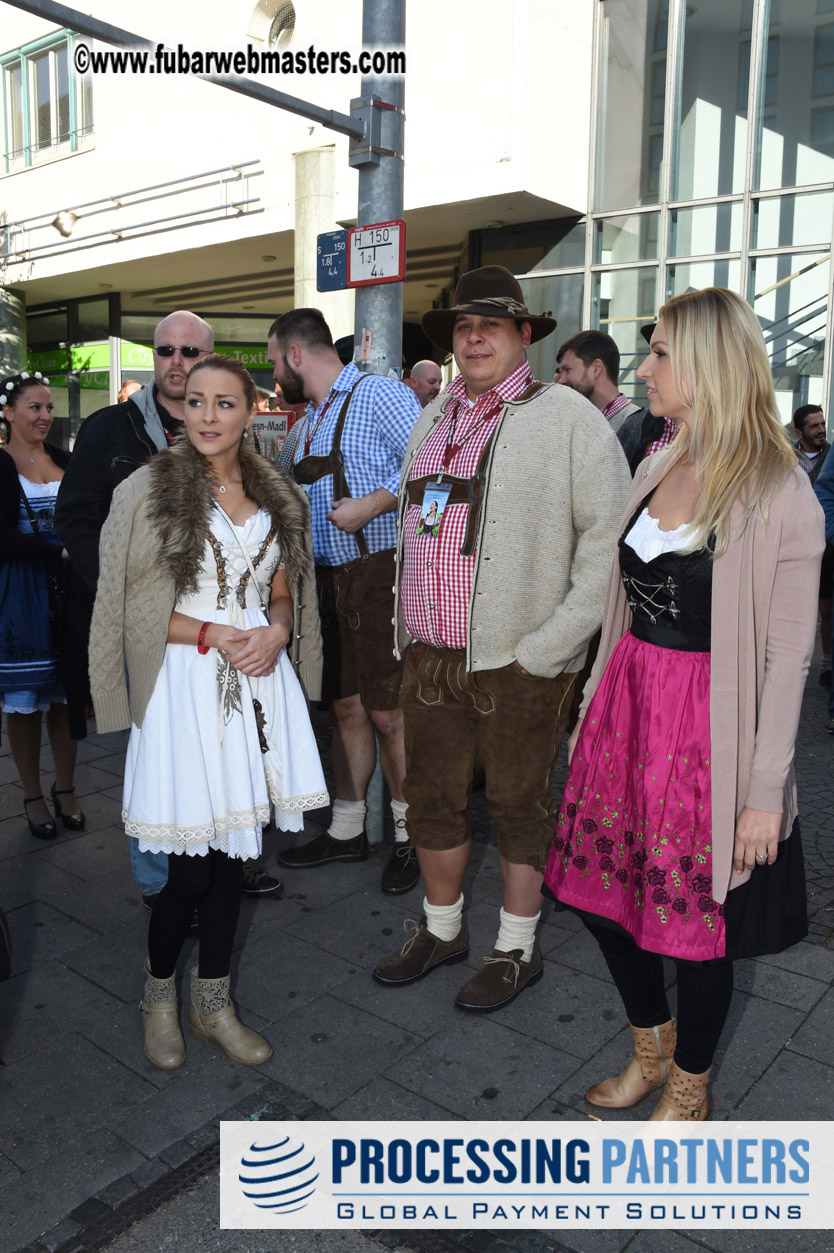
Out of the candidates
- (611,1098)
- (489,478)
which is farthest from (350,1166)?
(489,478)

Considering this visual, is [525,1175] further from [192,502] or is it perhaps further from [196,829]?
[192,502]

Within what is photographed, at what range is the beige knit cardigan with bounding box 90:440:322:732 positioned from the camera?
9.25 ft

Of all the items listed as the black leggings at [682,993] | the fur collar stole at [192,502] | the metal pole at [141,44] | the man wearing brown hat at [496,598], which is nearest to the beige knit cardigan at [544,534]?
the man wearing brown hat at [496,598]

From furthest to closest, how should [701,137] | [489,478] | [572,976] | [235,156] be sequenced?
[235,156], [701,137], [572,976], [489,478]

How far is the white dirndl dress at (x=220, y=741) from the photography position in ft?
9.23

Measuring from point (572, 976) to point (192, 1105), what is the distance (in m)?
1.33

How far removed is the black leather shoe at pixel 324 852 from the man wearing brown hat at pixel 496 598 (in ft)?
3.16

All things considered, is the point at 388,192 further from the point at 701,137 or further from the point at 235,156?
the point at 235,156

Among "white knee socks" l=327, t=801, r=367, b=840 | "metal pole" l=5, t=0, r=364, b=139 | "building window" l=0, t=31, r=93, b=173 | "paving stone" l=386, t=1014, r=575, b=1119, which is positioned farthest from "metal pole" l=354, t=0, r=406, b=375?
"building window" l=0, t=31, r=93, b=173

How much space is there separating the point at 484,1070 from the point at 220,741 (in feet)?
3.94

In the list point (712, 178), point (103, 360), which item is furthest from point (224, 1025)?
point (103, 360)

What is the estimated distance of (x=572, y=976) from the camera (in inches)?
136

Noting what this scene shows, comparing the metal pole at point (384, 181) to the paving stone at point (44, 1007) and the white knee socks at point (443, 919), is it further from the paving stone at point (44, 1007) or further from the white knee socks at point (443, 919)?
the paving stone at point (44, 1007)

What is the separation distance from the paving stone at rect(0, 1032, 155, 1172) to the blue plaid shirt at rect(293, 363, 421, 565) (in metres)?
2.09
